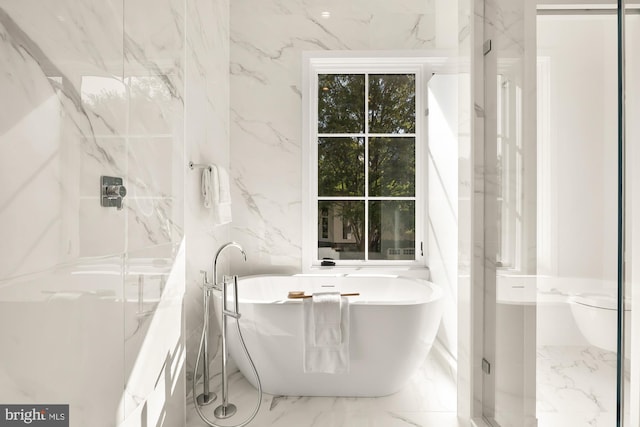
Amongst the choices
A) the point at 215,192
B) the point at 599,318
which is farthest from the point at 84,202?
the point at 599,318

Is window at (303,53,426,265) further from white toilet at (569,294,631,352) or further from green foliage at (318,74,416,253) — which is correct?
white toilet at (569,294,631,352)

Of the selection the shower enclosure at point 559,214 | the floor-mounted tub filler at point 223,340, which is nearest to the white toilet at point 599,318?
the shower enclosure at point 559,214

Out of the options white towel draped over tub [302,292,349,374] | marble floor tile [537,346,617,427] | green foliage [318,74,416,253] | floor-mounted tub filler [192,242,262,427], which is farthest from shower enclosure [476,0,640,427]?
green foliage [318,74,416,253]

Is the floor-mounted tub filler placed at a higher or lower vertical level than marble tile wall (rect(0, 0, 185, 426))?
lower

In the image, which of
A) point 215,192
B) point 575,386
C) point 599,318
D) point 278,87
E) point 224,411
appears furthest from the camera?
point 278,87

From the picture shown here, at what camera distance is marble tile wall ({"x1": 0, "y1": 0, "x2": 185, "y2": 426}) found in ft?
2.72

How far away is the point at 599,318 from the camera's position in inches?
39.9

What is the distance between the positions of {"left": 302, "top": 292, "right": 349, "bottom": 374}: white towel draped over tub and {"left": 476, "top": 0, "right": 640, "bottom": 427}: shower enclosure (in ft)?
2.29

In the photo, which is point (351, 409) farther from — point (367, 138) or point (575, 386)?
point (367, 138)

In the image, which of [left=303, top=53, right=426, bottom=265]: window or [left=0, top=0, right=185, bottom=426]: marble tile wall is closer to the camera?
[left=0, top=0, right=185, bottom=426]: marble tile wall

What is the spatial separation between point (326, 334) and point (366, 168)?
5.09 feet

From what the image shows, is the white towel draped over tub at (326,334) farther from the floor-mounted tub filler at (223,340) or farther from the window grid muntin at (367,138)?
the window grid muntin at (367,138)

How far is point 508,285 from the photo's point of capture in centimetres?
152

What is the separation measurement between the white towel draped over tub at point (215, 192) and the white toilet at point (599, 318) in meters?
1.85
